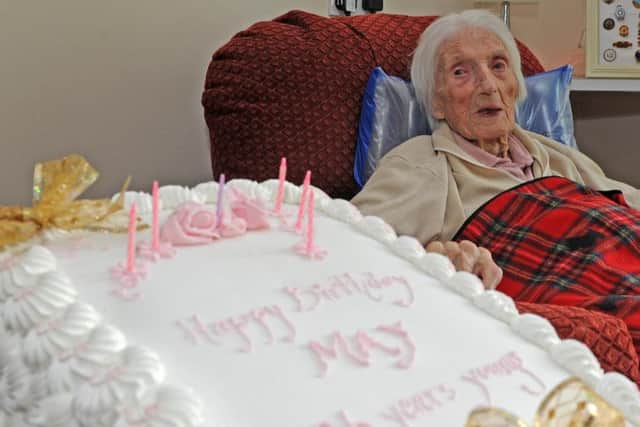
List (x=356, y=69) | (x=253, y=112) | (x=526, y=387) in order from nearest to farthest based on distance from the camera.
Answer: (x=526, y=387), (x=253, y=112), (x=356, y=69)

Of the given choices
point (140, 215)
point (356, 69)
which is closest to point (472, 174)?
point (356, 69)

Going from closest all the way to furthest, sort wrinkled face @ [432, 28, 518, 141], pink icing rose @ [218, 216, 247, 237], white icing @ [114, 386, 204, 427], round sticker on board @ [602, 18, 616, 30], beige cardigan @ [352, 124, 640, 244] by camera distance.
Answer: white icing @ [114, 386, 204, 427]
pink icing rose @ [218, 216, 247, 237]
beige cardigan @ [352, 124, 640, 244]
wrinkled face @ [432, 28, 518, 141]
round sticker on board @ [602, 18, 616, 30]

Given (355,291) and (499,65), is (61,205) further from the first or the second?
(499,65)

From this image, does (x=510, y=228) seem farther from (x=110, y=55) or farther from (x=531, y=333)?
(x=110, y=55)

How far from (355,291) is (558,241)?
Answer: 2.44 feet

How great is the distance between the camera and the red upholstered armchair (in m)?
1.65

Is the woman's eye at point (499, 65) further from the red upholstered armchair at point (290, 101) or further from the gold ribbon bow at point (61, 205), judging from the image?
the gold ribbon bow at point (61, 205)

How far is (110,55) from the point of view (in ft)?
6.75

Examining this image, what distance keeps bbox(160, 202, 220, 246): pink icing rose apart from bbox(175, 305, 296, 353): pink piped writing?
113 millimetres

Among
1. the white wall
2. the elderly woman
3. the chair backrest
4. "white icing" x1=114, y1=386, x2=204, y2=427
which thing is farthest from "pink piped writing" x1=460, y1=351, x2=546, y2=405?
the white wall

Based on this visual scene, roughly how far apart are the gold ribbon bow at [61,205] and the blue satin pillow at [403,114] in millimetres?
987

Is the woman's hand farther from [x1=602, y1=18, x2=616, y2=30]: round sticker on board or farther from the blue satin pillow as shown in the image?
[x1=602, y1=18, x2=616, y2=30]: round sticker on board

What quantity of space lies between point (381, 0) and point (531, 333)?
6.33 ft

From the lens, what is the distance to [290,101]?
1.68m
